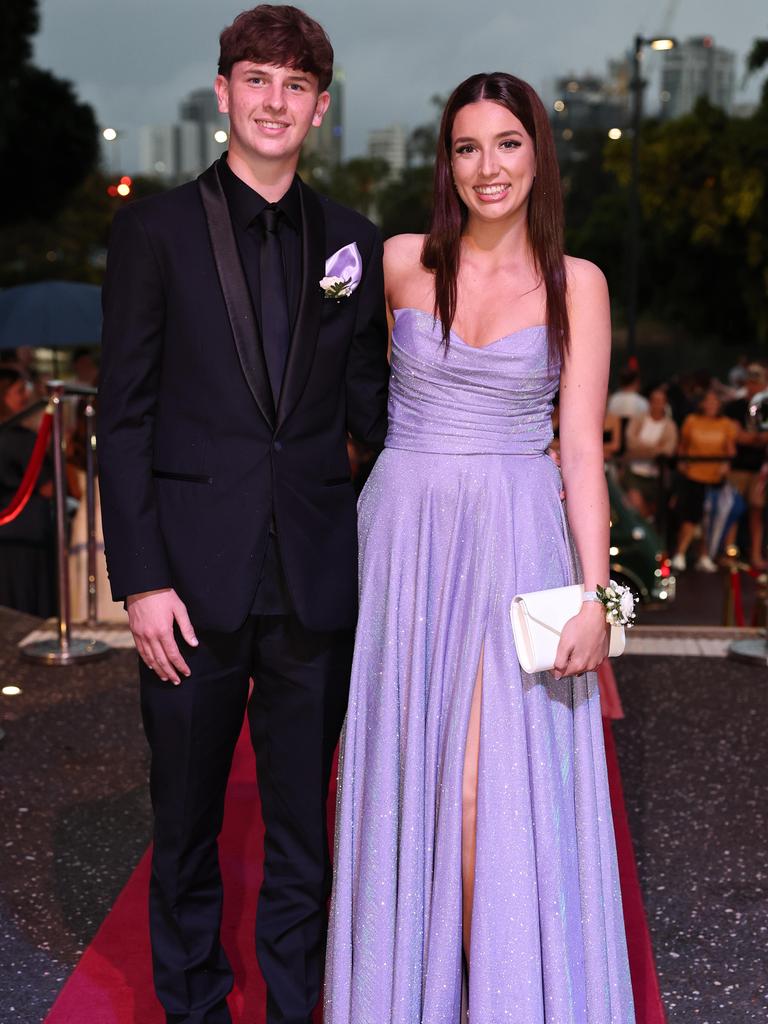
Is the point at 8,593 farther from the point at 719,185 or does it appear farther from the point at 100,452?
the point at 719,185

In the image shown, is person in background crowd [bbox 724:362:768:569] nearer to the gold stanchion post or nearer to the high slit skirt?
the gold stanchion post

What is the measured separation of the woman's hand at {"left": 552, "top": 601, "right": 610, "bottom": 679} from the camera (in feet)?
8.98

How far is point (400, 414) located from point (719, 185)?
24875mm

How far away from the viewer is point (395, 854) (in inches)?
112

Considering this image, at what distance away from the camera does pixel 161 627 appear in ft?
8.87

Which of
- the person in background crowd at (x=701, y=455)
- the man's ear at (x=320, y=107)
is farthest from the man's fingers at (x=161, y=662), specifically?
the person in background crowd at (x=701, y=455)

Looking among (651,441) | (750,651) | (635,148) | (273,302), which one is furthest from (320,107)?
(635,148)

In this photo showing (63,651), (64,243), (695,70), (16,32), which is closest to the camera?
(63,651)

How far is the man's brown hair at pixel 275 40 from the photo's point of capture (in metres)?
2.66

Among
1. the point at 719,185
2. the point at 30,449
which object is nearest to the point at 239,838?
the point at 30,449

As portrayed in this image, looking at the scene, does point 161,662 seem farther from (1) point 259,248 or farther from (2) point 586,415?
(2) point 586,415

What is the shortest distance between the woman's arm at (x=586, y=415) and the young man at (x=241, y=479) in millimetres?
433

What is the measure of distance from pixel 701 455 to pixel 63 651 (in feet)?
23.9

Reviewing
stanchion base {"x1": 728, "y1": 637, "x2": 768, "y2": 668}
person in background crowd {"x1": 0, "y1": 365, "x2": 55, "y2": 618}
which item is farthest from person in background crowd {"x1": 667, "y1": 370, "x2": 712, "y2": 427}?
person in background crowd {"x1": 0, "y1": 365, "x2": 55, "y2": 618}
